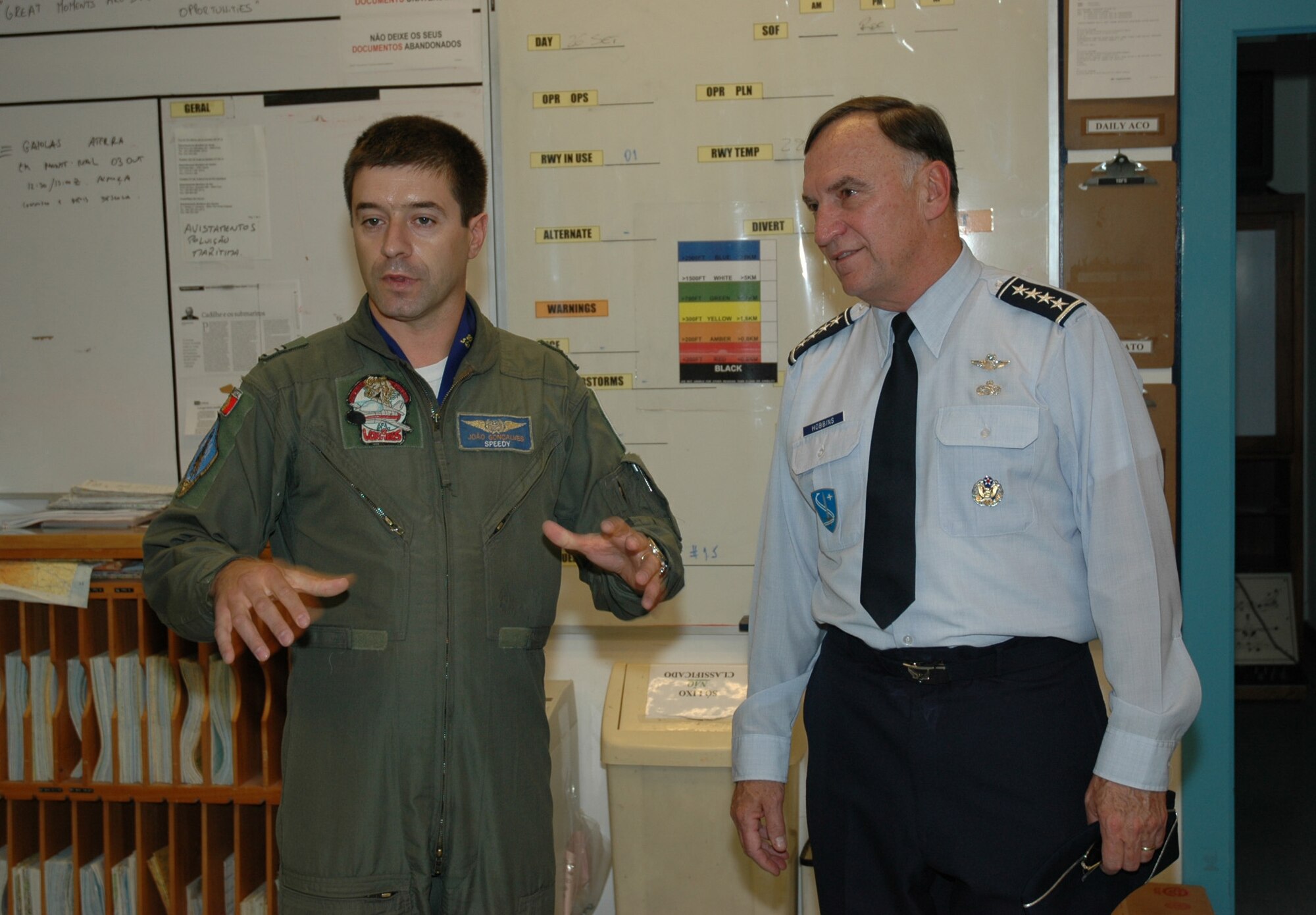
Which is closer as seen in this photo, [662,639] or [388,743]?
[388,743]

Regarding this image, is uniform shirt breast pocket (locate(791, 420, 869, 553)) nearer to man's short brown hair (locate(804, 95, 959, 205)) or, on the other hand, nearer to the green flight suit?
the green flight suit

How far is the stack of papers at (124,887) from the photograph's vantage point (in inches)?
93.1

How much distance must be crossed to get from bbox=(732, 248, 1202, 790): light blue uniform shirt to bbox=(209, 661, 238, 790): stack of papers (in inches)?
49.3

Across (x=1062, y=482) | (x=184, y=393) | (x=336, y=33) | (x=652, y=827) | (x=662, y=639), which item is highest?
(x=336, y=33)

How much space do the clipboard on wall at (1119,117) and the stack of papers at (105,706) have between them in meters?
2.57

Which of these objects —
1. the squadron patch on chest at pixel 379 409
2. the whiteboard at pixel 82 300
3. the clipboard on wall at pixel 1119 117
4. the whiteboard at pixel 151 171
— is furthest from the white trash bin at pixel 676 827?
the clipboard on wall at pixel 1119 117

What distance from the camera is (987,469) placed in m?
1.49

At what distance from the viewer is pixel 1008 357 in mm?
1527

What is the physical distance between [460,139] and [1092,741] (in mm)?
1341

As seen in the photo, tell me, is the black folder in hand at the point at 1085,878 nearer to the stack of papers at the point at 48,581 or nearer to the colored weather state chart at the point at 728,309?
the colored weather state chart at the point at 728,309

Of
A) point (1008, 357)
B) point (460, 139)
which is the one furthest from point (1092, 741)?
point (460, 139)

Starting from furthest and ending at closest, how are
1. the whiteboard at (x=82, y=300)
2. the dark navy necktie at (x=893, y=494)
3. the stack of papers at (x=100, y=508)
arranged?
the whiteboard at (x=82, y=300)
the stack of papers at (x=100, y=508)
the dark navy necktie at (x=893, y=494)

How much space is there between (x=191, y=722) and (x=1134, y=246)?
244cm

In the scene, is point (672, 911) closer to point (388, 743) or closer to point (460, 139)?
point (388, 743)
